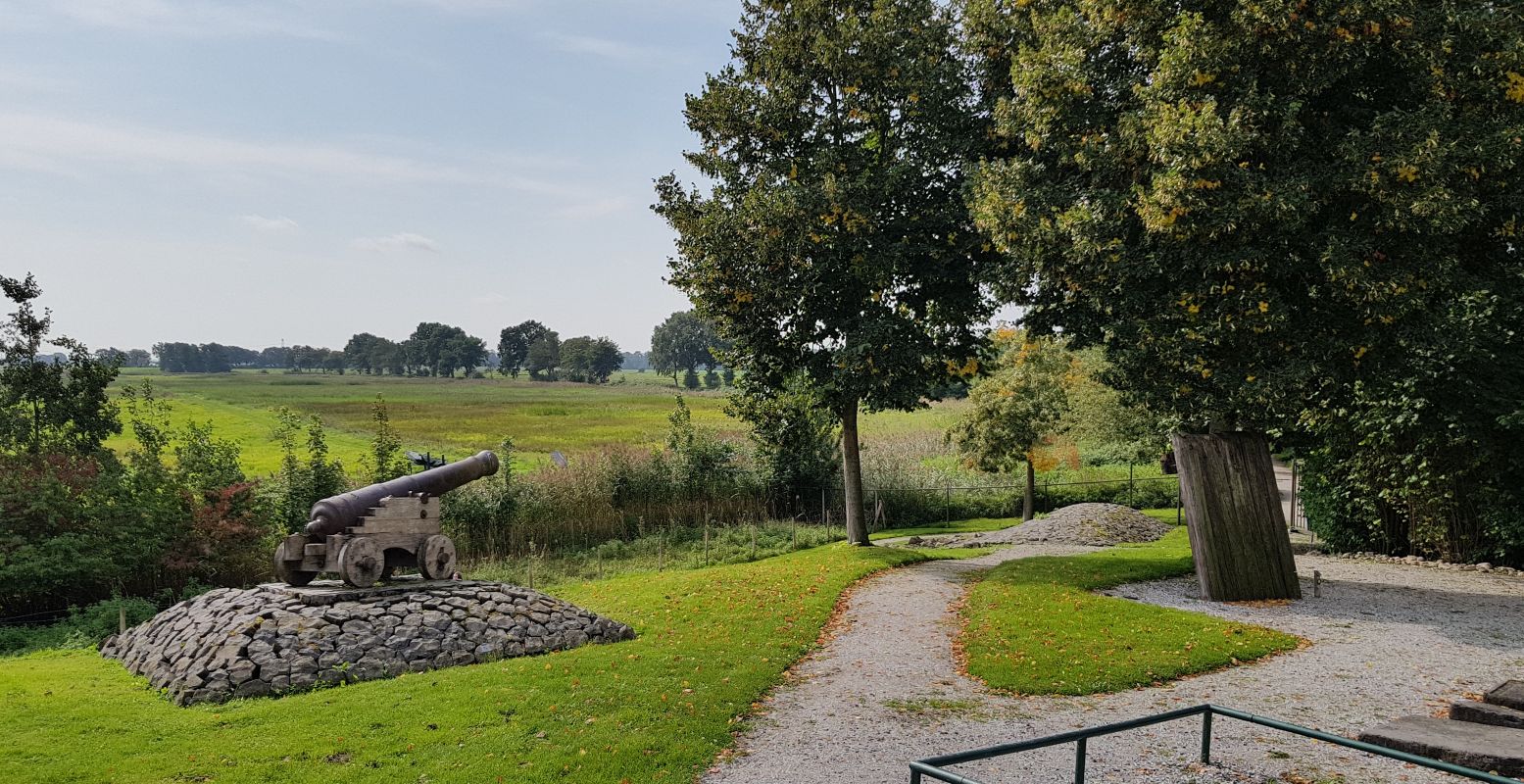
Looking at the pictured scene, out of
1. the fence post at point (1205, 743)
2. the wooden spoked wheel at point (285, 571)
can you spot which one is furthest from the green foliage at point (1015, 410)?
the wooden spoked wheel at point (285, 571)

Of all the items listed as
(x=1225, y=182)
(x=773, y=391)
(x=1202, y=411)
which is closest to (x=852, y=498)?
(x=773, y=391)

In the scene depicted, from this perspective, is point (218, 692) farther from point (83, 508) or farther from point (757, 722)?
point (83, 508)

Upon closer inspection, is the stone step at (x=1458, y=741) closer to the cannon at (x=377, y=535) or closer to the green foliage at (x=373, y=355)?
the cannon at (x=377, y=535)

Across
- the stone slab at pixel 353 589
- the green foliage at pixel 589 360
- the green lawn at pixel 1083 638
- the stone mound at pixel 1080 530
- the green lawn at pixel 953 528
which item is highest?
the green foliage at pixel 589 360

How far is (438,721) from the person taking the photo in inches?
369

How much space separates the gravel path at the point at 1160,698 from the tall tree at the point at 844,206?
7.21 meters

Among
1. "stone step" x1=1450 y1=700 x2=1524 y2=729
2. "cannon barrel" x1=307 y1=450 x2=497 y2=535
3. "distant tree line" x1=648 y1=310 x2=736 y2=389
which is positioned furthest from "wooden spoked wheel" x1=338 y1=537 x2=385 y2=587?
"distant tree line" x1=648 y1=310 x2=736 y2=389

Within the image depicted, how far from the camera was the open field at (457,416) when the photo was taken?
44625 millimetres

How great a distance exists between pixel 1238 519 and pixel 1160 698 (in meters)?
6.93

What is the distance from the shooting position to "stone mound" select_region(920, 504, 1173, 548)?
84.4 ft

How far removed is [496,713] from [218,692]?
4.12 m

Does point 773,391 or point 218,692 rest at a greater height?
point 773,391

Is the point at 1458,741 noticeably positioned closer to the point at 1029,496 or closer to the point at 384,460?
the point at 384,460

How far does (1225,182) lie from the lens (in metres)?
13.7
